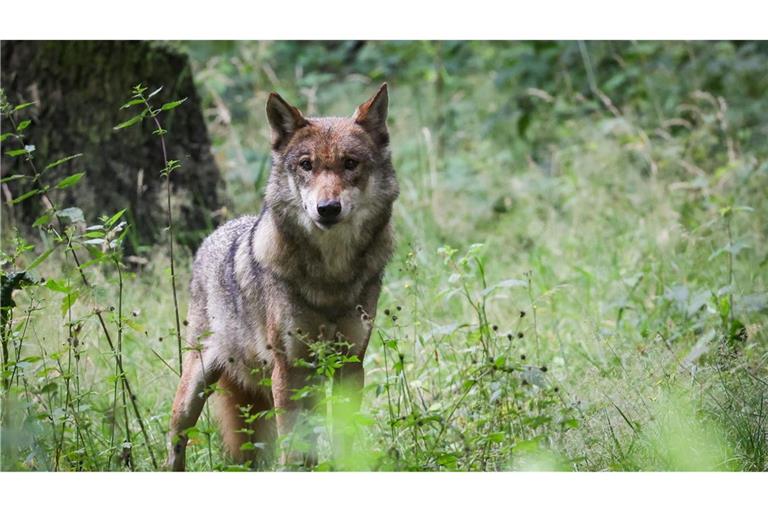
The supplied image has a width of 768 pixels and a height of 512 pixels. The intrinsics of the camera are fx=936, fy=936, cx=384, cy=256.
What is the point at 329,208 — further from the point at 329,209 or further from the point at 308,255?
the point at 308,255

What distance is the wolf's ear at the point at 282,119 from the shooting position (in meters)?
4.36

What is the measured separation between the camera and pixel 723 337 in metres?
4.98

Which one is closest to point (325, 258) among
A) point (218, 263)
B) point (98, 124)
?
point (218, 263)

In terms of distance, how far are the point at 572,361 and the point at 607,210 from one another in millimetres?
2512

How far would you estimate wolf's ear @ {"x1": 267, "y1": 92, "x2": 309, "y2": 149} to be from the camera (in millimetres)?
4363

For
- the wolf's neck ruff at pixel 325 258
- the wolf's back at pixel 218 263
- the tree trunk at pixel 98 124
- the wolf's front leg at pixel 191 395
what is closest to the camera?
the wolf's neck ruff at pixel 325 258

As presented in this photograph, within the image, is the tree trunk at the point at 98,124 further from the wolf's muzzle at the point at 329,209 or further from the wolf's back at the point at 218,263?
the wolf's muzzle at the point at 329,209

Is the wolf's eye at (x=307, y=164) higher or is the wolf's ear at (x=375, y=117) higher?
the wolf's ear at (x=375, y=117)

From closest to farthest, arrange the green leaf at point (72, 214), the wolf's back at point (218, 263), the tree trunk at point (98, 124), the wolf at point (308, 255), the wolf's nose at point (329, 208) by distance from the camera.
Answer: the green leaf at point (72, 214) → the wolf's nose at point (329, 208) → the wolf at point (308, 255) → the wolf's back at point (218, 263) → the tree trunk at point (98, 124)

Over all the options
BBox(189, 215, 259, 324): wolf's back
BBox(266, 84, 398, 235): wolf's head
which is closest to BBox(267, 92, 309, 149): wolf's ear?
BBox(266, 84, 398, 235): wolf's head

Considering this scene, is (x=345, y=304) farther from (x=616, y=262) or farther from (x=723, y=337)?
(x=616, y=262)

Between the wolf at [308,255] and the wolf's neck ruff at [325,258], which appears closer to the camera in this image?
the wolf at [308,255]

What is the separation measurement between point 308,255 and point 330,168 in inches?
17.7

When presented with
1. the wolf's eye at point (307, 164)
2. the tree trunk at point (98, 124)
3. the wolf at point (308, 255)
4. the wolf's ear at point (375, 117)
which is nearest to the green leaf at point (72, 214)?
the wolf at point (308, 255)
